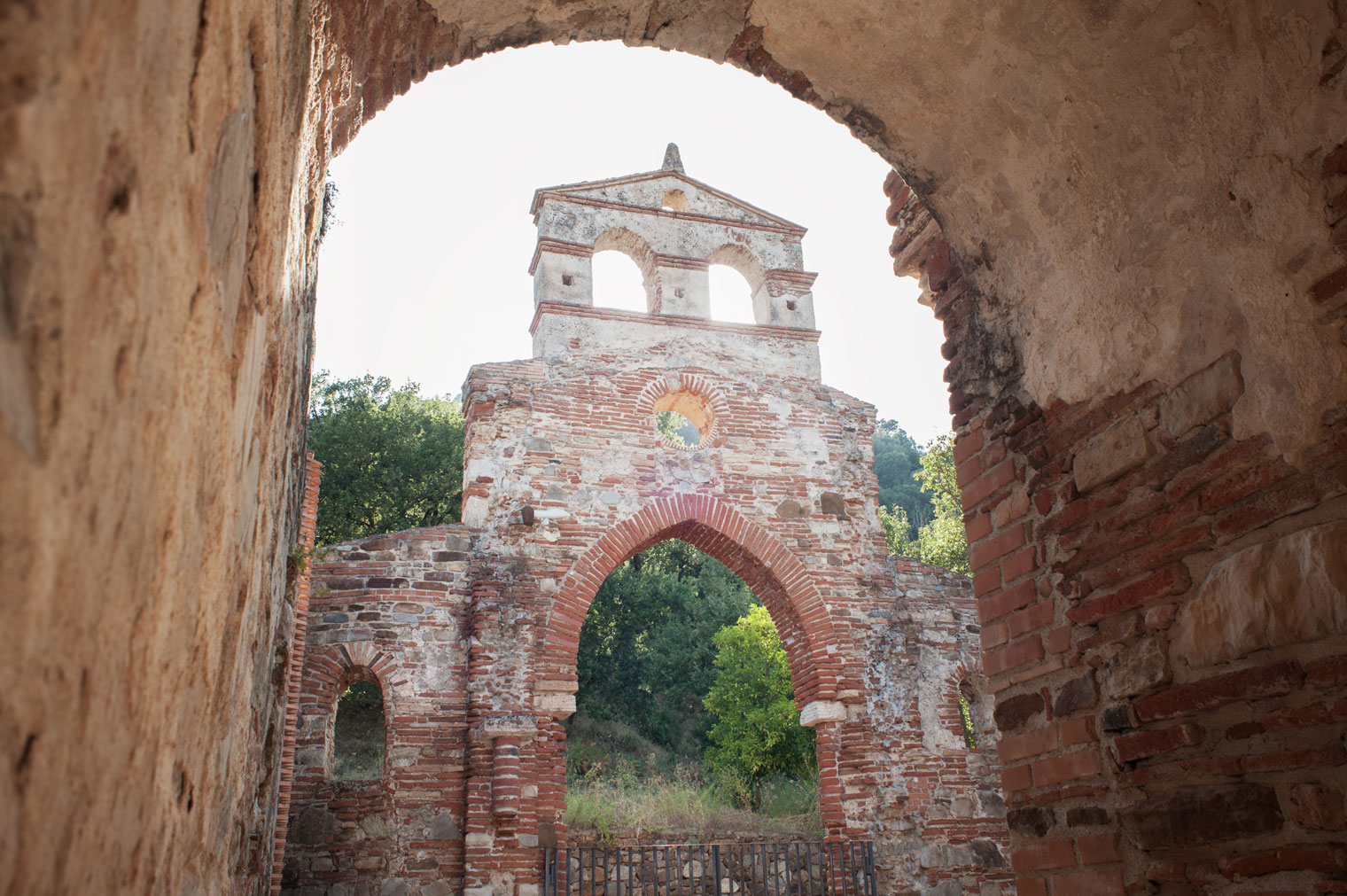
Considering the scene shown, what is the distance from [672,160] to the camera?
12992 millimetres

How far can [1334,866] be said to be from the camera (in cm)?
209

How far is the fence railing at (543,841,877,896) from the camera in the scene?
28.1 ft

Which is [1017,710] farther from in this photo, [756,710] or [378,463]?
[378,463]

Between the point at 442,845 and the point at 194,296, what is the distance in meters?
8.20

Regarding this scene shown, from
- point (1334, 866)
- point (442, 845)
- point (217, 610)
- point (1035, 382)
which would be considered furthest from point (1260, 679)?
point (442, 845)

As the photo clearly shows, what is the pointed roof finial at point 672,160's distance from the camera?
1281 centimetres

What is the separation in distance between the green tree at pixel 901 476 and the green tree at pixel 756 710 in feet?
41.3

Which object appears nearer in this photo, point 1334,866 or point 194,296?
point 194,296

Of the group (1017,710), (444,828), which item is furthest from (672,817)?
(1017,710)

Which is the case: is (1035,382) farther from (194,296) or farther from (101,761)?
(101,761)

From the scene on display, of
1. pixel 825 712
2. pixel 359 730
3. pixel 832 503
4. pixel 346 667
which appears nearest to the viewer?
pixel 346 667

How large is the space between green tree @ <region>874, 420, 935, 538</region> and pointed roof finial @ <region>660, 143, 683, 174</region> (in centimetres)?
1732

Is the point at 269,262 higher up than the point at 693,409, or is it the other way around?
the point at 693,409

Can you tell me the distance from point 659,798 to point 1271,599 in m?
9.32
